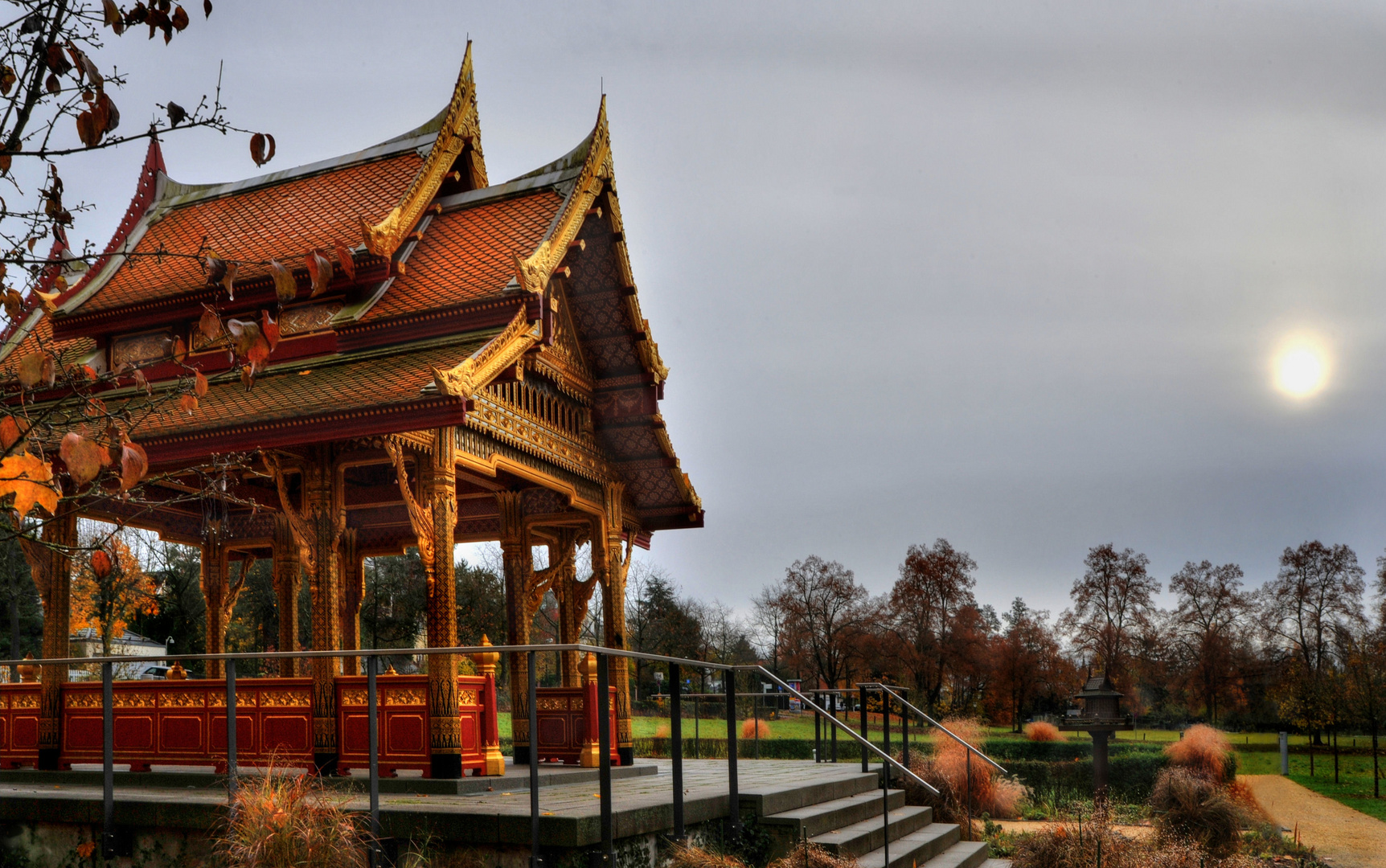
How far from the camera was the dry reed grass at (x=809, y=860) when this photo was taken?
8008mm

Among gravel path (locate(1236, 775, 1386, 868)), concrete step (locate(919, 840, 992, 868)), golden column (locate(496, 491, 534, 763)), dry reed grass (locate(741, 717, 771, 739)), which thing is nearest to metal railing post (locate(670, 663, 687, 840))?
concrete step (locate(919, 840, 992, 868))

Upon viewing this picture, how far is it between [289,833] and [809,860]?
12.3 ft

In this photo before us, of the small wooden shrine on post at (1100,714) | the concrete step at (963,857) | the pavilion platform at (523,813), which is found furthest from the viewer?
the small wooden shrine on post at (1100,714)

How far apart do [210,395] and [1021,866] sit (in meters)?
9.22

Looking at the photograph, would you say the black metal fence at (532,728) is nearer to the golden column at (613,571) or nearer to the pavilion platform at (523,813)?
the pavilion platform at (523,813)

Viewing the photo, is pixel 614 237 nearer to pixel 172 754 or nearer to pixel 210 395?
pixel 210 395

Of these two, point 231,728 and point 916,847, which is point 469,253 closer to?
point 231,728

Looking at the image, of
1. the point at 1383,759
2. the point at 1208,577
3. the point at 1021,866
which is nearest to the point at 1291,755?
the point at 1383,759

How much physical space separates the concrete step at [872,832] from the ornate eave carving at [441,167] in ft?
23.4

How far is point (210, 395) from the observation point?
35.4 ft

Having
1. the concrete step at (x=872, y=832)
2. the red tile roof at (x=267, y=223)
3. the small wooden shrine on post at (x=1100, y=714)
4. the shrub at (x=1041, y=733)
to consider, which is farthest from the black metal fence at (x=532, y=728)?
the shrub at (x=1041, y=733)

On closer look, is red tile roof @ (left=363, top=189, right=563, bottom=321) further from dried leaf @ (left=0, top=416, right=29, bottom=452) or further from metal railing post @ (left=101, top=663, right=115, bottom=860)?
dried leaf @ (left=0, top=416, right=29, bottom=452)

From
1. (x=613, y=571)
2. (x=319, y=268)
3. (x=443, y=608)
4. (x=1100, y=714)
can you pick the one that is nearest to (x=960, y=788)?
(x=1100, y=714)

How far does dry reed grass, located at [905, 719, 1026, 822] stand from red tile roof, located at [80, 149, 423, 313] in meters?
9.48
